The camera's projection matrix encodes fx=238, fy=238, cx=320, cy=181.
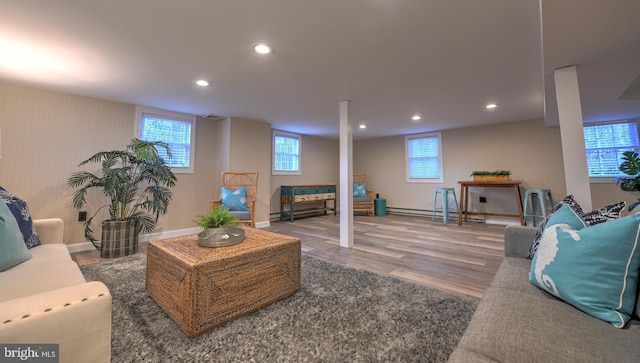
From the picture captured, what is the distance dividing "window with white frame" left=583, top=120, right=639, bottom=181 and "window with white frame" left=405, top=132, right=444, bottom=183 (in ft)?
7.70

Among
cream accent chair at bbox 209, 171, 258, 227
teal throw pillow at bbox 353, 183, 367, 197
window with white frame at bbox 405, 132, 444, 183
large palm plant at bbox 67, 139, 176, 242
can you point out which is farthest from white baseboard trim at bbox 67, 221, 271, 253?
window with white frame at bbox 405, 132, 444, 183

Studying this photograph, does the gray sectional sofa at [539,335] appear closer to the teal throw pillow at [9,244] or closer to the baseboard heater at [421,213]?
the teal throw pillow at [9,244]

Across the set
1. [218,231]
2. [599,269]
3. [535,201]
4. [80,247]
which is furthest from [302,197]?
[599,269]

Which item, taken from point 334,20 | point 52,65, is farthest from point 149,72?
point 334,20

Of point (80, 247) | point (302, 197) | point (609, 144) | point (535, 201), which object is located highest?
point (609, 144)

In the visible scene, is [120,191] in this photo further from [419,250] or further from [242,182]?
[419,250]

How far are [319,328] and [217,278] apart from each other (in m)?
0.67

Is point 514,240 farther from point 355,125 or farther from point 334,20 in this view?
point 355,125

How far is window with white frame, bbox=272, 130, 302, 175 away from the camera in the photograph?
545 centimetres

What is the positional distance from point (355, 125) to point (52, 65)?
425 centimetres

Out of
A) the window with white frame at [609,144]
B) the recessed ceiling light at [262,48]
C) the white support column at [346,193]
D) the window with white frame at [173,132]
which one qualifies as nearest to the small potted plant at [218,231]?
the recessed ceiling light at [262,48]

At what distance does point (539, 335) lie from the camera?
744mm

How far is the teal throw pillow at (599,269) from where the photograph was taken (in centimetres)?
82

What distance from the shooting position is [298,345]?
4.17 ft
